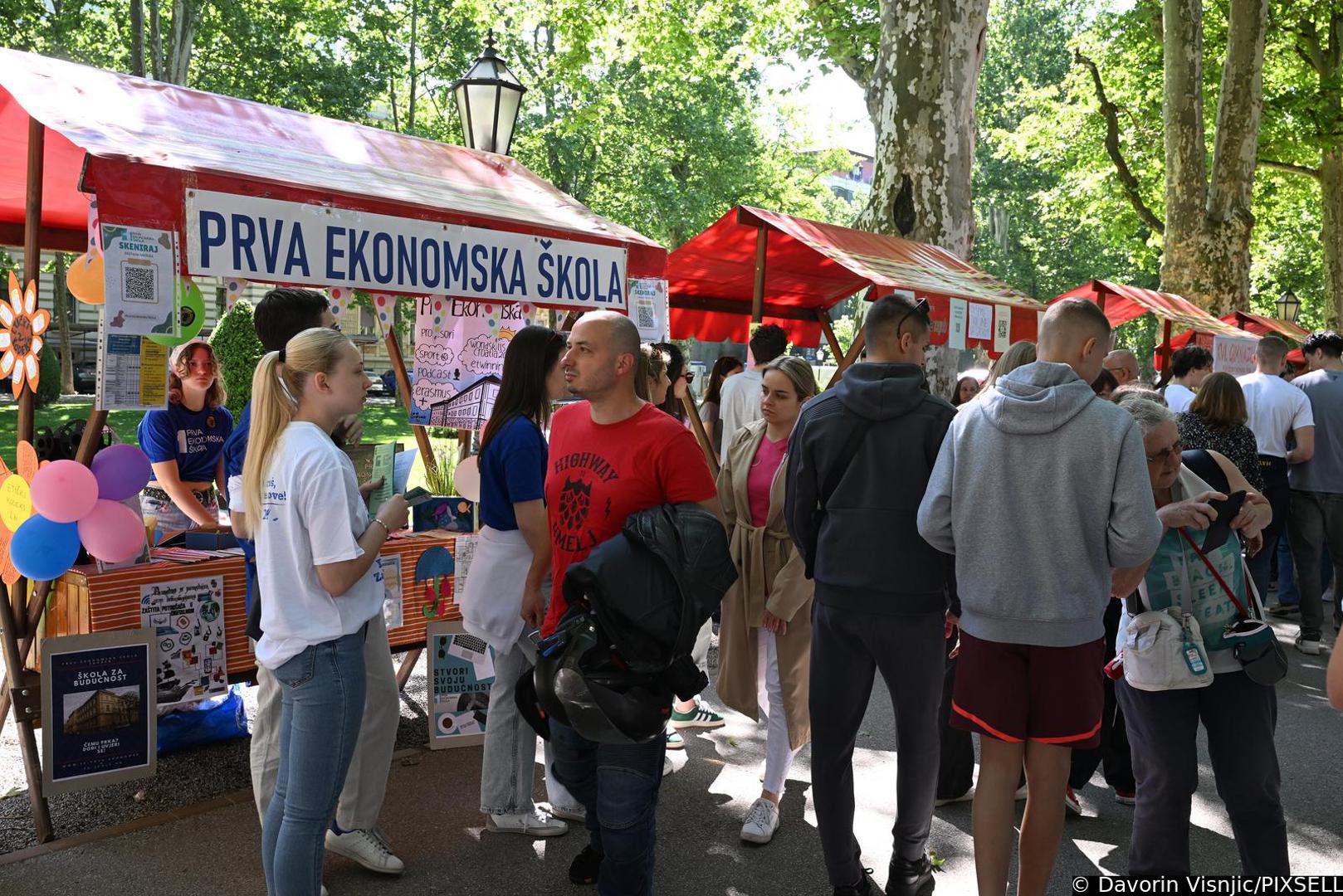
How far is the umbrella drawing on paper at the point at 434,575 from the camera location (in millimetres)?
5004

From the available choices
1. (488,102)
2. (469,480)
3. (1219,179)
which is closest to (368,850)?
(469,480)

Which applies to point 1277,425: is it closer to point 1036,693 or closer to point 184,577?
point 1036,693

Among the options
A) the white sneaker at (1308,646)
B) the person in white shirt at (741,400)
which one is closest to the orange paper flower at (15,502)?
the person in white shirt at (741,400)

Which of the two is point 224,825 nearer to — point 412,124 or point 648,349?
point 648,349

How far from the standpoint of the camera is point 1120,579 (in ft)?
10.5

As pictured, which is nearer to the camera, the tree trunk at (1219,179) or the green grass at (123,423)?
the tree trunk at (1219,179)

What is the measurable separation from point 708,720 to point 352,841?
217 centimetres

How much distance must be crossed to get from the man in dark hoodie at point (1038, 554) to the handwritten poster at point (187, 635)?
2.91 m

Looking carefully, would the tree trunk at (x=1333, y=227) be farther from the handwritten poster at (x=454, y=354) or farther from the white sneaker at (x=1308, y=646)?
the handwritten poster at (x=454, y=354)

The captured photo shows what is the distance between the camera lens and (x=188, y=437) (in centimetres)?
537

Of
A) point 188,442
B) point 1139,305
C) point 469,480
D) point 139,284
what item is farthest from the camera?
point 1139,305

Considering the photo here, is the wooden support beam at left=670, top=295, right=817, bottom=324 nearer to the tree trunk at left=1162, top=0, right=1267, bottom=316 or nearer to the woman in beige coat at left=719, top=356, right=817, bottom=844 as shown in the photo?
the woman in beige coat at left=719, top=356, right=817, bottom=844

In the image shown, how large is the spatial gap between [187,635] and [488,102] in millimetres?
4709

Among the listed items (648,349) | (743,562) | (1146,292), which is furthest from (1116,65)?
(743,562)
